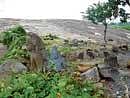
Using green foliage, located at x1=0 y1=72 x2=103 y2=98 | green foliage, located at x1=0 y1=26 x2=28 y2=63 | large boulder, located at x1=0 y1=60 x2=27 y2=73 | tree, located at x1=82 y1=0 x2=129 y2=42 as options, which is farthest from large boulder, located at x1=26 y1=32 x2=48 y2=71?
tree, located at x1=82 y1=0 x2=129 y2=42

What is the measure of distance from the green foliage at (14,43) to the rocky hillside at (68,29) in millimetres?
12892

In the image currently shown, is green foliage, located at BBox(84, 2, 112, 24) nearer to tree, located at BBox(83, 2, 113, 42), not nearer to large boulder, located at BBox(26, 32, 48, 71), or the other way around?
tree, located at BBox(83, 2, 113, 42)

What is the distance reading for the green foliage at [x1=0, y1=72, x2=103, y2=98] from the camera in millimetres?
10266

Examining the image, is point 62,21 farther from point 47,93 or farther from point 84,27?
point 47,93

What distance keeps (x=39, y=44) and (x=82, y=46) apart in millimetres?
10608

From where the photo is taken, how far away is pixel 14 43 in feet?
58.6

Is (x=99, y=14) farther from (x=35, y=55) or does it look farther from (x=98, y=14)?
(x=35, y=55)

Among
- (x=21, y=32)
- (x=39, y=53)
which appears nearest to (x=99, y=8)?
(x=21, y=32)

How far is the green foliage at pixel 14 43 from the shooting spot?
1609 centimetres

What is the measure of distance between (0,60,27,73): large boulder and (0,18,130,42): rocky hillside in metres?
18.8

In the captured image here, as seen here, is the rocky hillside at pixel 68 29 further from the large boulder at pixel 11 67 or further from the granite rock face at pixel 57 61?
the large boulder at pixel 11 67

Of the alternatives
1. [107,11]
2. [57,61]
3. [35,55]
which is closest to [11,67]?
[57,61]

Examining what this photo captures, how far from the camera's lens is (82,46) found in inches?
1144

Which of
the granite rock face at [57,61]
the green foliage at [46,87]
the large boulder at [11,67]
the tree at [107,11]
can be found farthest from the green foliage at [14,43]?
the tree at [107,11]
